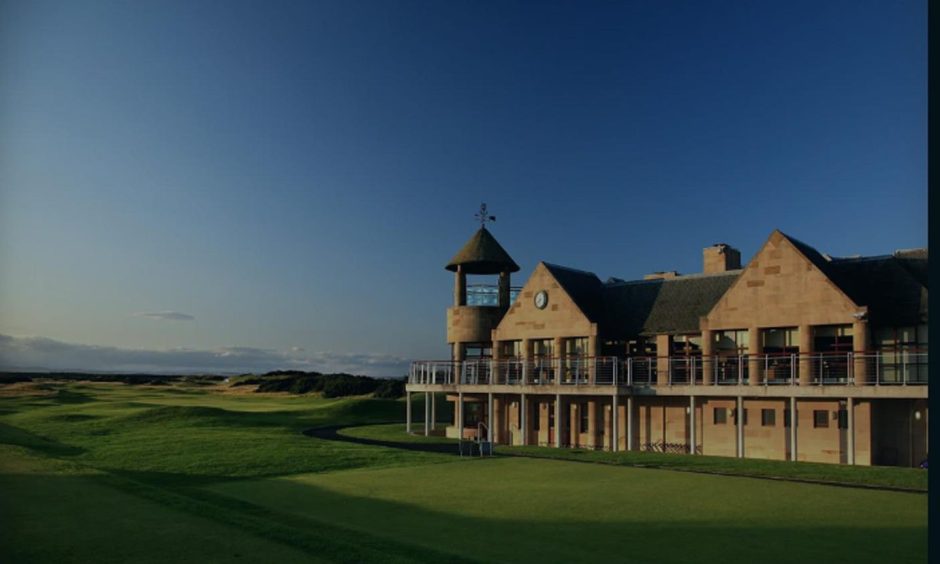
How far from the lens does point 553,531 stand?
1272 centimetres

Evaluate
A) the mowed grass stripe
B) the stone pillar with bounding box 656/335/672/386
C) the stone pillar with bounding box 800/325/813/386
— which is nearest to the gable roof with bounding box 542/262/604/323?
the stone pillar with bounding box 656/335/672/386

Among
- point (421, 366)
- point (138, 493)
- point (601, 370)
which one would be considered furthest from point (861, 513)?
point (421, 366)

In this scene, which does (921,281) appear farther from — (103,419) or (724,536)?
(103,419)

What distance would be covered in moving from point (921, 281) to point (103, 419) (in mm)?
38547

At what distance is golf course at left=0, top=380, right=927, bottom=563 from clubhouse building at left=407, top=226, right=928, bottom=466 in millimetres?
5330

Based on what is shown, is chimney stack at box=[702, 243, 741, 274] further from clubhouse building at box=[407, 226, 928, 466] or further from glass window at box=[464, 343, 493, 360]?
glass window at box=[464, 343, 493, 360]

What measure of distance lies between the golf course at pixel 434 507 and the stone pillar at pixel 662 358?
19.6 ft

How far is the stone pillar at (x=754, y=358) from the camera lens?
100 ft

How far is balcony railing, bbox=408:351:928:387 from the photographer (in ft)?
90.3

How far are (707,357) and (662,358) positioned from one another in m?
2.36

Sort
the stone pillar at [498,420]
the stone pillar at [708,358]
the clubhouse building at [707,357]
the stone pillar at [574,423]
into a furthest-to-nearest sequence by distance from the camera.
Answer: the stone pillar at [498,420] → the stone pillar at [574,423] → the stone pillar at [708,358] → the clubhouse building at [707,357]

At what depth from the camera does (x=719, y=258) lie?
38500mm

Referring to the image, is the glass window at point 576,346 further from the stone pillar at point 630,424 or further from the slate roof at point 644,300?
the stone pillar at point 630,424

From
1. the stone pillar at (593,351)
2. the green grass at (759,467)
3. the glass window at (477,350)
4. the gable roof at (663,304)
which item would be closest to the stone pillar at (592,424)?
the stone pillar at (593,351)
